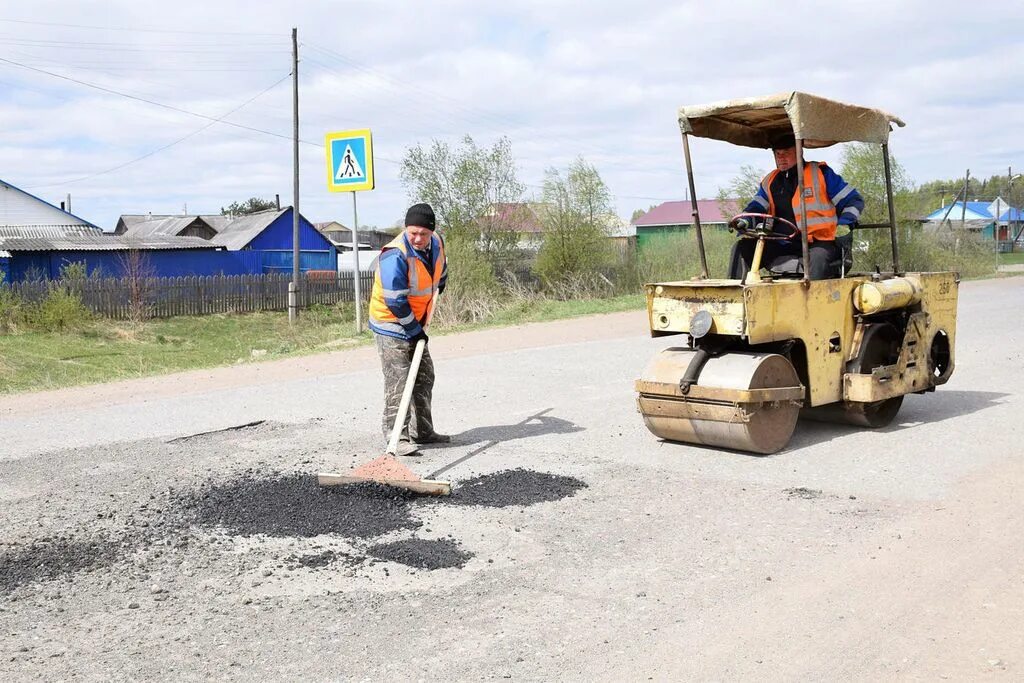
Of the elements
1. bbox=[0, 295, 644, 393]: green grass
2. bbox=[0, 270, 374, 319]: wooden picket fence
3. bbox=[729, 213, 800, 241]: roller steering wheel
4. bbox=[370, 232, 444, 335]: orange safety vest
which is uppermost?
bbox=[729, 213, 800, 241]: roller steering wheel

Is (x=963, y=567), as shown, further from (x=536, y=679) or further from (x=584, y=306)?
(x=584, y=306)

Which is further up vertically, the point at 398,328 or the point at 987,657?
the point at 398,328

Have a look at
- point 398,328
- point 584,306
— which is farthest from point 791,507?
point 584,306

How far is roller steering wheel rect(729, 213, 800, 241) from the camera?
23.3ft

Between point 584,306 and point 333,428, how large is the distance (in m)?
12.9

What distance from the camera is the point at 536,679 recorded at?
3.45m

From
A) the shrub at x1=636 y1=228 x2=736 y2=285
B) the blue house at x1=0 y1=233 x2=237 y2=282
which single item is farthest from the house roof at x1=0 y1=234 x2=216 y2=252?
the shrub at x1=636 y1=228 x2=736 y2=285

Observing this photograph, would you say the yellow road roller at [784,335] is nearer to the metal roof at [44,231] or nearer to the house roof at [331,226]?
the metal roof at [44,231]

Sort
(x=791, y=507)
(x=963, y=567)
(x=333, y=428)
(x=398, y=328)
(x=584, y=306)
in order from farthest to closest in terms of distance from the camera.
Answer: (x=584, y=306) < (x=333, y=428) < (x=398, y=328) < (x=791, y=507) < (x=963, y=567)

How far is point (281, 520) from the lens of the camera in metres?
5.30

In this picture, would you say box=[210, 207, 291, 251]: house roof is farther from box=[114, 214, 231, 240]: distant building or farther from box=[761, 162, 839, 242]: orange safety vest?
box=[761, 162, 839, 242]: orange safety vest

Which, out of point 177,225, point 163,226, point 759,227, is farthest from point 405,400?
point 163,226

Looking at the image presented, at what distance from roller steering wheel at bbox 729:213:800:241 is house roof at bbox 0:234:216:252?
107 ft

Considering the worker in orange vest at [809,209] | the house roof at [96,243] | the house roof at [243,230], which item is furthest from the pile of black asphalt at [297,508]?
the house roof at [243,230]
